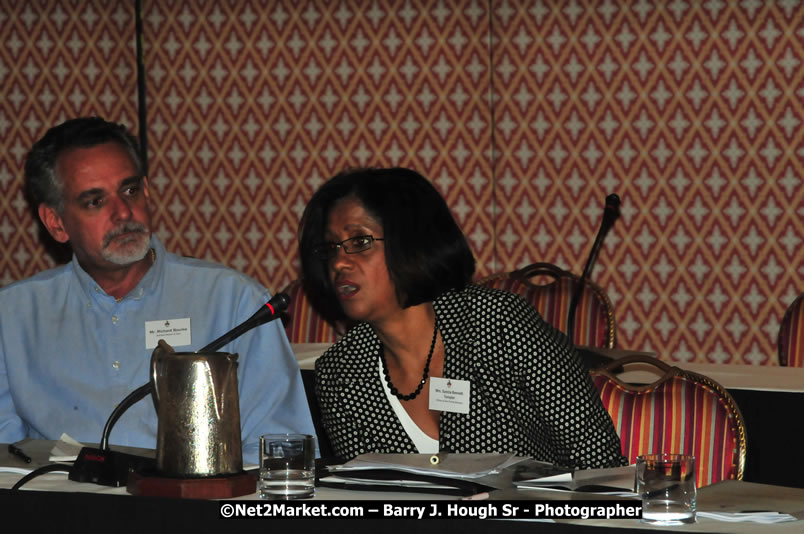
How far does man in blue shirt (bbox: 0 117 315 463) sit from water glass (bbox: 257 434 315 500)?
0.72 metres

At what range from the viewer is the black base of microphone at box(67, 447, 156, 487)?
6.25ft

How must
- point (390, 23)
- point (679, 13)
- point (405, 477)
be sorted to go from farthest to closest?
1. point (390, 23)
2. point (679, 13)
3. point (405, 477)

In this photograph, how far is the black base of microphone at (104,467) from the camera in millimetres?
1904

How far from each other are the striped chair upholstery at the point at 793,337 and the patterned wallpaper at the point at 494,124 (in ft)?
3.29

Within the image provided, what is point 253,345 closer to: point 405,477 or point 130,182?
point 130,182

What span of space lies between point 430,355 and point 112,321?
29.8 inches

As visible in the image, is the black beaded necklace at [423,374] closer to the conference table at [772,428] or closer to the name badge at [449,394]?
the name badge at [449,394]

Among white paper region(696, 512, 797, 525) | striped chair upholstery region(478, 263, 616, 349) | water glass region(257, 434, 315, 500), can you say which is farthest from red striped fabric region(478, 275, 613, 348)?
white paper region(696, 512, 797, 525)

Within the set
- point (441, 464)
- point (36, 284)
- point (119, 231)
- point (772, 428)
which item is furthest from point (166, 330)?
point (772, 428)

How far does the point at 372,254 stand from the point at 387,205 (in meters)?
0.14

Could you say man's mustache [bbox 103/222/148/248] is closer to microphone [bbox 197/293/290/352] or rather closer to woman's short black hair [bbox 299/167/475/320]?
woman's short black hair [bbox 299/167/475/320]

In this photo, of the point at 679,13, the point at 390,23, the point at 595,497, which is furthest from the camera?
the point at 390,23

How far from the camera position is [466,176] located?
17.9ft

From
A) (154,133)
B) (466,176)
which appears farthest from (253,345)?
(154,133)
